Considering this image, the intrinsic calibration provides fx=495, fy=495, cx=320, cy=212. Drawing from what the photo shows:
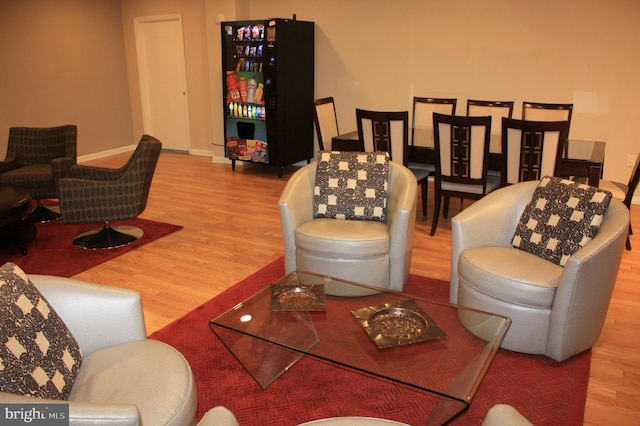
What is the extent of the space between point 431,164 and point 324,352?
3.17 meters

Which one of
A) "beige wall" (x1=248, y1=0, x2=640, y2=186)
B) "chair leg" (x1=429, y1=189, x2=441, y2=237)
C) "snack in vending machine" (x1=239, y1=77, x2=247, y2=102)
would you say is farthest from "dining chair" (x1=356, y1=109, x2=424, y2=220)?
"snack in vending machine" (x1=239, y1=77, x2=247, y2=102)

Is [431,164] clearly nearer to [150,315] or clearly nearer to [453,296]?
[453,296]

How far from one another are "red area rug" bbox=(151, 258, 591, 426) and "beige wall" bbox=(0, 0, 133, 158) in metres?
5.38

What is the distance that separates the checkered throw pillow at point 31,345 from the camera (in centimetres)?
143

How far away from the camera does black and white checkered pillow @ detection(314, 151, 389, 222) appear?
10.8ft

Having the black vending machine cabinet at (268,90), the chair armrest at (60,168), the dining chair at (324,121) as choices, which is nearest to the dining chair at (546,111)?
the dining chair at (324,121)

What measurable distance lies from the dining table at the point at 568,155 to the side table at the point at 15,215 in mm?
2687

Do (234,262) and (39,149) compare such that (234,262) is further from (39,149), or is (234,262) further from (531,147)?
(39,149)

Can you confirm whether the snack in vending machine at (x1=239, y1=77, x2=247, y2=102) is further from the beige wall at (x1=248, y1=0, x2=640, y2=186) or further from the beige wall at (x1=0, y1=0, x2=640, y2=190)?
the beige wall at (x1=248, y1=0, x2=640, y2=186)

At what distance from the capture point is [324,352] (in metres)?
1.94

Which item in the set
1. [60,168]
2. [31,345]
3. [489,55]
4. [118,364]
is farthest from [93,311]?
[489,55]

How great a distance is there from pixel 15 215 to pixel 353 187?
253 centimetres

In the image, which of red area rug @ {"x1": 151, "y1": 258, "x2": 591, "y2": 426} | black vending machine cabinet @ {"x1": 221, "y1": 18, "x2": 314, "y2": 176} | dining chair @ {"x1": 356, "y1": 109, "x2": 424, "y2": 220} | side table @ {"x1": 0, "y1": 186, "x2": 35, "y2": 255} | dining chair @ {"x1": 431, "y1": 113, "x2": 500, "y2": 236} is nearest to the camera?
red area rug @ {"x1": 151, "y1": 258, "x2": 591, "y2": 426}

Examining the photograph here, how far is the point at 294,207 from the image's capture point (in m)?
3.19
